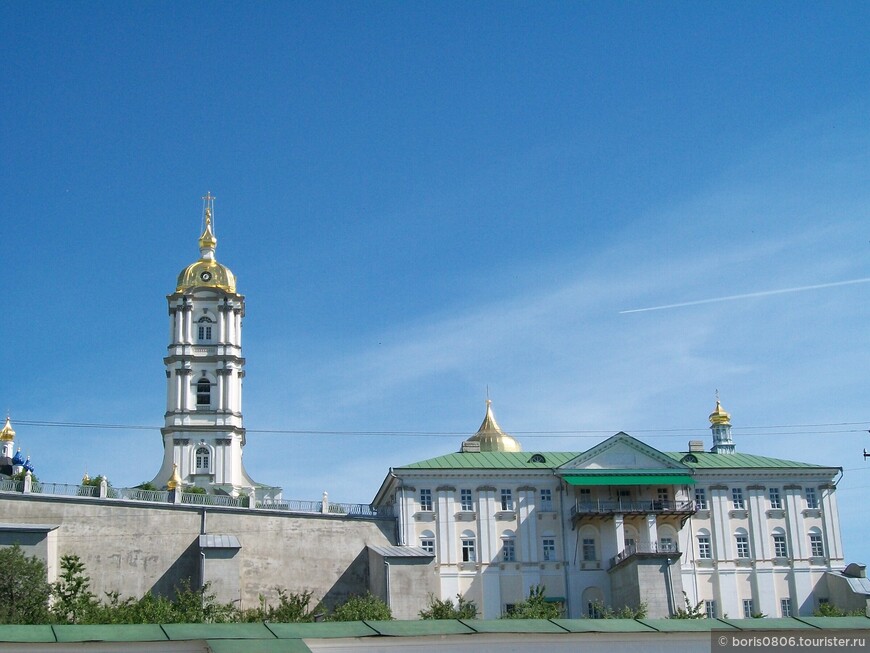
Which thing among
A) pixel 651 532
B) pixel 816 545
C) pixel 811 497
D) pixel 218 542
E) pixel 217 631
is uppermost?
pixel 811 497

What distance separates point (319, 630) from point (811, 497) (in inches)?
1779

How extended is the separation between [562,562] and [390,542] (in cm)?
849

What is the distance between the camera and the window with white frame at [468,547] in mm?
58344

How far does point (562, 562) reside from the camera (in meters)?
59.2

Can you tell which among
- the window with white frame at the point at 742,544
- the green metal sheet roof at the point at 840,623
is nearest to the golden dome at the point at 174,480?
the window with white frame at the point at 742,544

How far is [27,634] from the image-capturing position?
21.3 m

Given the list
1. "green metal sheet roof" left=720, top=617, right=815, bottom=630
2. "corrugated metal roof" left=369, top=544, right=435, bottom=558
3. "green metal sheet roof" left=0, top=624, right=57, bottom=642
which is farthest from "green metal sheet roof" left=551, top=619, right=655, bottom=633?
"corrugated metal roof" left=369, top=544, right=435, bottom=558

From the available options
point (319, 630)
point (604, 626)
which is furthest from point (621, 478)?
point (319, 630)

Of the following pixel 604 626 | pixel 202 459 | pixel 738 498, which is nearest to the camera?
pixel 604 626

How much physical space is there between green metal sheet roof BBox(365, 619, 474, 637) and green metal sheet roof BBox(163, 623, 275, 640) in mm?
2118

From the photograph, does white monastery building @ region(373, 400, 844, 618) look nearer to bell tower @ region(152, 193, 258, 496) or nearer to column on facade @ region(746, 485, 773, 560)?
column on facade @ region(746, 485, 773, 560)

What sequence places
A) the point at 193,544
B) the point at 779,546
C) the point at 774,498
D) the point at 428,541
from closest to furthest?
1. the point at 193,544
2. the point at 428,541
3. the point at 779,546
4. the point at 774,498

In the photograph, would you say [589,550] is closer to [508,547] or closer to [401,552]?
[508,547]

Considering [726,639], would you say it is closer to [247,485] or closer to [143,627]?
[143,627]
